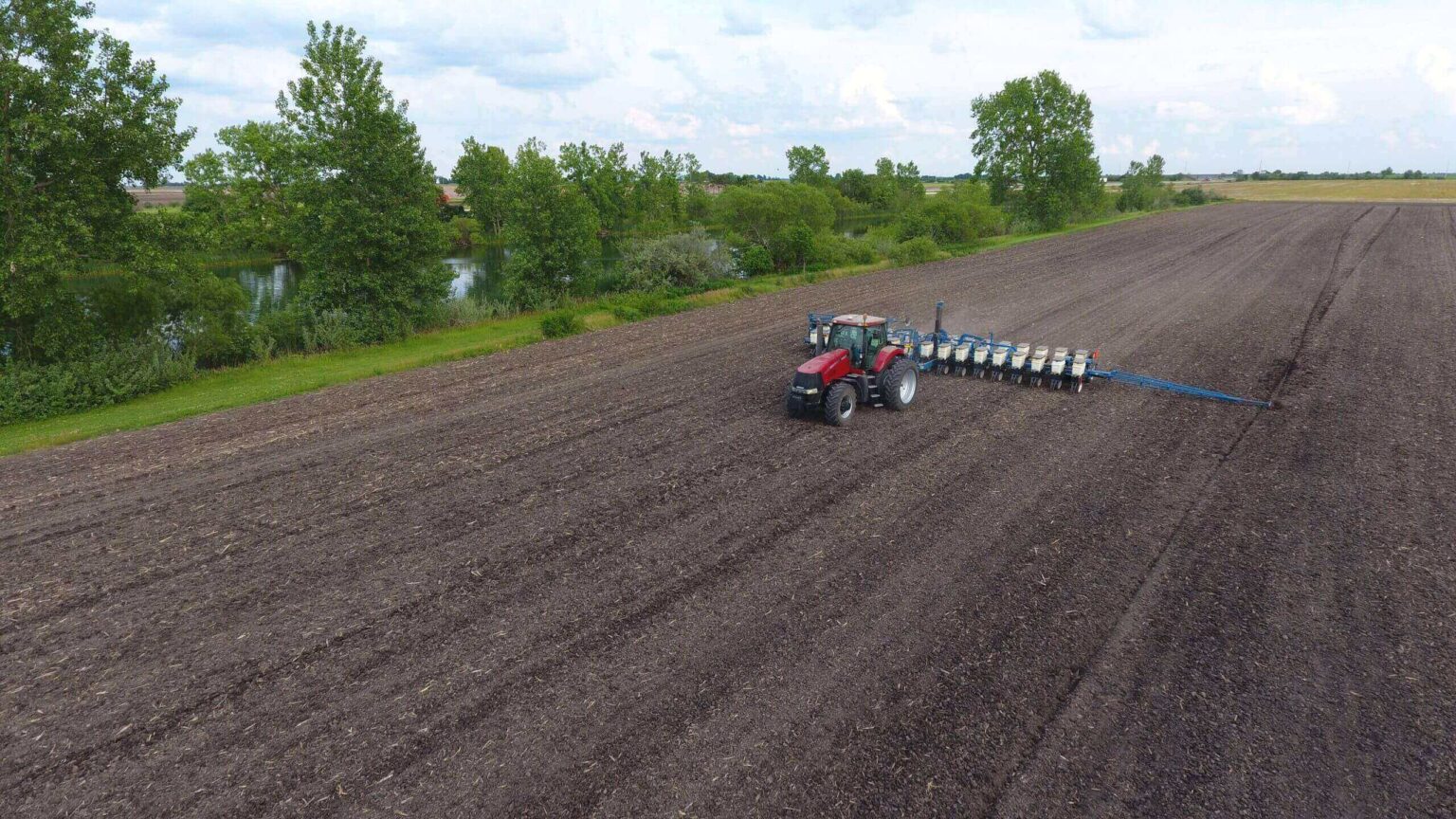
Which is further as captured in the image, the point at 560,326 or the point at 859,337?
the point at 560,326

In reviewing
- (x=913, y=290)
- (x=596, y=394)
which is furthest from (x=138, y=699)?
(x=913, y=290)

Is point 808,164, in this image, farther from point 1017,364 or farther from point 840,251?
point 1017,364

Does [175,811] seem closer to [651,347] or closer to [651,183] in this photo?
[651,347]

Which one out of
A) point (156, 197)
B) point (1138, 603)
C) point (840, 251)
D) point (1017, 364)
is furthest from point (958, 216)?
point (156, 197)

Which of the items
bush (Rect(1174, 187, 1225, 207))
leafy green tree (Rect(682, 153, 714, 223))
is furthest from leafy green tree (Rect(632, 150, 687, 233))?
bush (Rect(1174, 187, 1225, 207))

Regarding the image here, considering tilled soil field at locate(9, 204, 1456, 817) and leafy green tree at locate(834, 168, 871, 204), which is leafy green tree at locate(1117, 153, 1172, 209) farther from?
tilled soil field at locate(9, 204, 1456, 817)

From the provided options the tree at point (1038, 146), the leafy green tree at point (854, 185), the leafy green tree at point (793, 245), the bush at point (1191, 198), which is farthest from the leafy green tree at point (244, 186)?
the bush at point (1191, 198)
